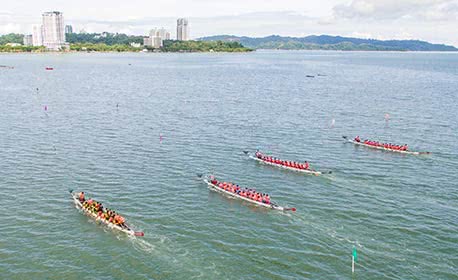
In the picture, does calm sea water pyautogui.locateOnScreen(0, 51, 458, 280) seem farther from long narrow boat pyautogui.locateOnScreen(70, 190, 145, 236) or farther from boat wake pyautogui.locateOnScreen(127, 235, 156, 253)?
long narrow boat pyautogui.locateOnScreen(70, 190, 145, 236)

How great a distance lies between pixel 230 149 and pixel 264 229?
1311 inches

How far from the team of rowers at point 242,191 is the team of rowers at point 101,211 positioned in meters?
16.1

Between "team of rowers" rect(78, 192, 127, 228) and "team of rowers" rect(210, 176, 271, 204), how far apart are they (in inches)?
635

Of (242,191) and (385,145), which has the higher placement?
(385,145)

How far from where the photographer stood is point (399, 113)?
122125 mm

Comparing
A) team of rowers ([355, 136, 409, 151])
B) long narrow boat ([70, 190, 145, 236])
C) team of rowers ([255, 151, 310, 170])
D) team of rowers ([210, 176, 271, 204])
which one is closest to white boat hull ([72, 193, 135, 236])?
long narrow boat ([70, 190, 145, 236])

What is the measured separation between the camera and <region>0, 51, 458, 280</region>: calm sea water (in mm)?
45656

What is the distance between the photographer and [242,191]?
61.9 m

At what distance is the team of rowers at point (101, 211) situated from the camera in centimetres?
5144

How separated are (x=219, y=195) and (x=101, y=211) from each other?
54.7ft

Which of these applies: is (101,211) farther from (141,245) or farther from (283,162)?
(283,162)

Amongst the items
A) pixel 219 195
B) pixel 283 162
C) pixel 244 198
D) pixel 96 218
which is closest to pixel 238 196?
pixel 244 198

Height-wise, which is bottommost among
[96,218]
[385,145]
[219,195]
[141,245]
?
[141,245]

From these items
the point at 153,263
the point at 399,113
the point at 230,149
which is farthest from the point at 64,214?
the point at 399,113
